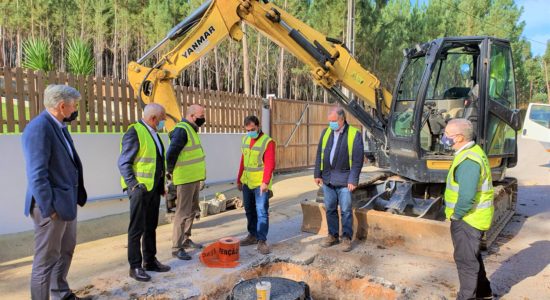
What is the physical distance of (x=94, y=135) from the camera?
22.2 ft

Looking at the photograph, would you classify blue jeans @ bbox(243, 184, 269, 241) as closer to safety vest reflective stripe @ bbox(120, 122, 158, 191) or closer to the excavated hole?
the excavated hole

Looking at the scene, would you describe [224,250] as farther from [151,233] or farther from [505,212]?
[505,212]

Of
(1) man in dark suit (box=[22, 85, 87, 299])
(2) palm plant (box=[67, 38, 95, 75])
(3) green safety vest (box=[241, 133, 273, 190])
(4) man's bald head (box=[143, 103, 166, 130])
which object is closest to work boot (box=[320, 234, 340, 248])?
(3) green safety vest (box=[241, 133, 273, 190])

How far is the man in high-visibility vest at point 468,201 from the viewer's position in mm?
→ 3379

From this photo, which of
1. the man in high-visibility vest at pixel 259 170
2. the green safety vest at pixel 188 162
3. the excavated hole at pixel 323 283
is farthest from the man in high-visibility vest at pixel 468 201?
the green safety vest at pixel 188 162

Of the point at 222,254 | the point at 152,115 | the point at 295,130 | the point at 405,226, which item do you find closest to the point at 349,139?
the point at 405,226

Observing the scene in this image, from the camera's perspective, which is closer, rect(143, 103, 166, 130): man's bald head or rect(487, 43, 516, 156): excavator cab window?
rect(143, 103, 166, 130): man's bald head

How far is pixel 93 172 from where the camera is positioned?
6.77 meters

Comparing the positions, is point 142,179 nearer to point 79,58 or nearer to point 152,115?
point 152,115

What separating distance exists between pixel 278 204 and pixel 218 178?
182 cm

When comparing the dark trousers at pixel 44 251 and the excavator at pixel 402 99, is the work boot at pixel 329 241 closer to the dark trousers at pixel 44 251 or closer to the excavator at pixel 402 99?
the excavator at pixel 402 99

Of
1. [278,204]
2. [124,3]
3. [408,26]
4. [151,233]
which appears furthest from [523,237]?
[124,3]

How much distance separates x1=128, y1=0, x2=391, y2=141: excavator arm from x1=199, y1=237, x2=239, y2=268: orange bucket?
2.55 meters

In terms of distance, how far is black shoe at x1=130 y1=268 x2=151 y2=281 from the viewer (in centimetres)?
419
